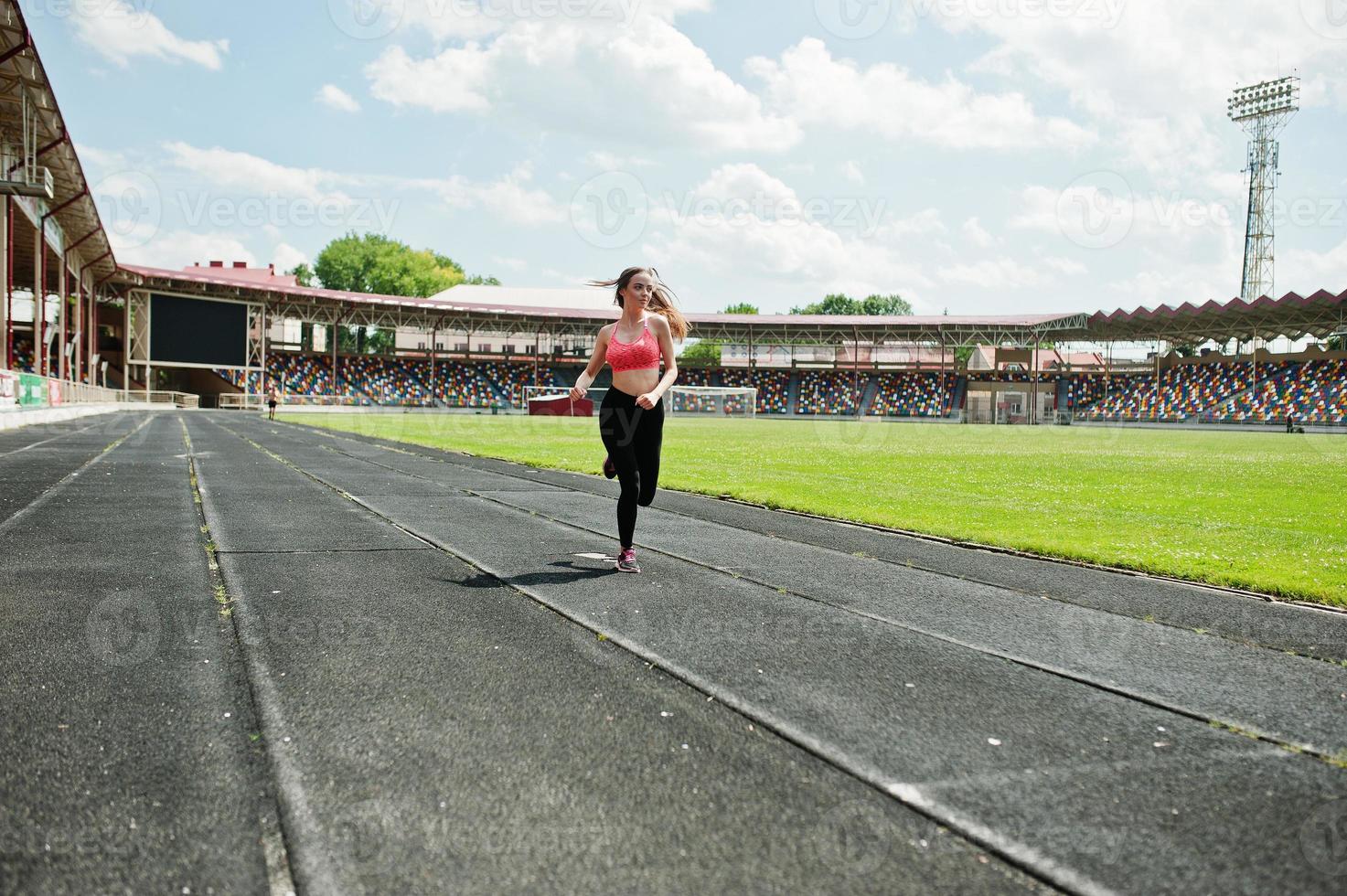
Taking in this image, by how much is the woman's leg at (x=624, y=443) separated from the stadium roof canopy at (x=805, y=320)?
58831 millimetres

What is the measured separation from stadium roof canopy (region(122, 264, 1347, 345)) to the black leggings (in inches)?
2314

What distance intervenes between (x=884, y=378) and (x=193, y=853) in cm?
8052

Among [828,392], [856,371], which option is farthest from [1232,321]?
[828,392]

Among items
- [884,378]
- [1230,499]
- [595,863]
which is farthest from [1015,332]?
[595,863]

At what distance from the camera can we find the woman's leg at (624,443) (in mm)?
5992

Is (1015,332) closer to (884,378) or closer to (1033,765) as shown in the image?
(884,378)

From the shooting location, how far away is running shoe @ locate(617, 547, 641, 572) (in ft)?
20.0

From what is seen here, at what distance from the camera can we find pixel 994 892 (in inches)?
81.9

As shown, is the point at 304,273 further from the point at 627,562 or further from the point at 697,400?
the point at 627,562

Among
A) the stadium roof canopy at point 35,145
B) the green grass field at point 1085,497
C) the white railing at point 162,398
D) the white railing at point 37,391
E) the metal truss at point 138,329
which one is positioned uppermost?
the stadium roof canopy at point 35,145

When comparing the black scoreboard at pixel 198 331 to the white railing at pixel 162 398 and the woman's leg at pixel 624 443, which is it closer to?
the white railing at pixel 162 398

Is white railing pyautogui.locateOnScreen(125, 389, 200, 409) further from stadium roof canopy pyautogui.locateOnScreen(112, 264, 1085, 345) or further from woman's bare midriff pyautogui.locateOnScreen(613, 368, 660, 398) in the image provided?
woman's bare midriff pyautogui.locateOnScreen(613, 368, 660, 398)

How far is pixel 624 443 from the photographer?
19.6 feet

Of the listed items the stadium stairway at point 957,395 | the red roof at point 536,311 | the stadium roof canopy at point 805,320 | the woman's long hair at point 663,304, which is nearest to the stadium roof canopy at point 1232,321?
the stadium roof canopy at point 805,320
